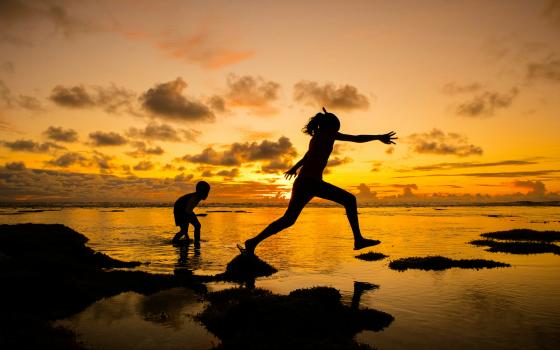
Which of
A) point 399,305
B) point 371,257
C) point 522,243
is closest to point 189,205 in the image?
point 371,257

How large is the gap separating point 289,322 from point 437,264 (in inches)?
382

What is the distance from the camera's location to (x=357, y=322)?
710 cm

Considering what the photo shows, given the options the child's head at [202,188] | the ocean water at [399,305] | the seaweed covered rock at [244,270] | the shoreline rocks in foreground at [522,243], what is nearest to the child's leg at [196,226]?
the child's head at [202,188]

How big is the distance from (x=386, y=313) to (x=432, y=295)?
2399mm

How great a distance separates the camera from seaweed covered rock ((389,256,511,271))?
13781 mm

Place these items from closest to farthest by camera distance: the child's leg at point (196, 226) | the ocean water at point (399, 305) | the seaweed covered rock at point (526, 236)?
1. the ocean water at point (399, 305)
2. the child's leg at point (196, 226)
3. the seaweed covered rock at point (526, 236)

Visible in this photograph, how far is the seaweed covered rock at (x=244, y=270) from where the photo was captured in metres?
11.3

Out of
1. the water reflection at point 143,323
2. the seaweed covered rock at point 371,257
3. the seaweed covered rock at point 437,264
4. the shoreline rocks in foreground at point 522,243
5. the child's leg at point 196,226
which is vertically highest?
the child's leg at point 196,226

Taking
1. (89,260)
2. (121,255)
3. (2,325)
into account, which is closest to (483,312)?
(2,325)

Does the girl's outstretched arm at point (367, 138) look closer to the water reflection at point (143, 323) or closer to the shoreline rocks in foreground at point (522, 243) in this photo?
the water reflection at point (143, 323)

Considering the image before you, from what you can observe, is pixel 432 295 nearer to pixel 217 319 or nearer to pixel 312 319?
pixel 312 319

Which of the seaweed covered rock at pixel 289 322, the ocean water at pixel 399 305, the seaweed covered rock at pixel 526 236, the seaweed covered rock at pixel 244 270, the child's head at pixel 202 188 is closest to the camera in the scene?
the seaweed covered rock at pixel 289 322

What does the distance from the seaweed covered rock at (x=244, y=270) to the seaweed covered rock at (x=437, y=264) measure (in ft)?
16.6

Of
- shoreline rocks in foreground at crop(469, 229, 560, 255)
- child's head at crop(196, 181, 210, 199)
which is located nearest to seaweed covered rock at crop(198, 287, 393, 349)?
child's head at crop(196, 181, 210, 199)
